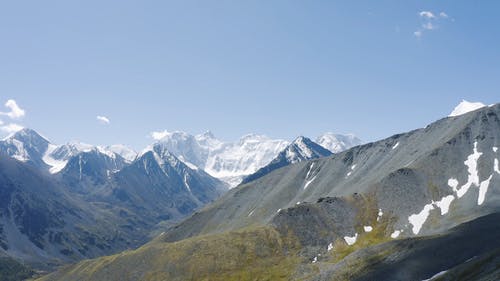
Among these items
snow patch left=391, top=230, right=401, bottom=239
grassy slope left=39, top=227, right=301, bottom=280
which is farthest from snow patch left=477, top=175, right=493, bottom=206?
grassy slope left=39, top=227, right=301, bottom=280

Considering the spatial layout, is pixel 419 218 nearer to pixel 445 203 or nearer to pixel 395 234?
pixel 395 234

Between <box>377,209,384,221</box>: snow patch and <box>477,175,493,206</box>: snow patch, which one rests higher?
<box>377,209,384,221</box>: snow patch

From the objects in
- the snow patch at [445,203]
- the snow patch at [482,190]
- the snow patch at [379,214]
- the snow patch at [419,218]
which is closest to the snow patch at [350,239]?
the snow patch at [379,214]

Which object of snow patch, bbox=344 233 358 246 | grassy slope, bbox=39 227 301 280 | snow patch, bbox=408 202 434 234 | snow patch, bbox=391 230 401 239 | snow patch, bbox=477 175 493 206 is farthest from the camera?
snow patch, bbox=477 175 493 206

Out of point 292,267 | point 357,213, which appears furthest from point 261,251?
point 357,213

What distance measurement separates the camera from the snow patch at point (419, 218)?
575 ft

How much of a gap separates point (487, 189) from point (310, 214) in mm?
69320

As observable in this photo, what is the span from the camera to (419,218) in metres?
182

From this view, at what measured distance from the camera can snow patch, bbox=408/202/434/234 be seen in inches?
6900

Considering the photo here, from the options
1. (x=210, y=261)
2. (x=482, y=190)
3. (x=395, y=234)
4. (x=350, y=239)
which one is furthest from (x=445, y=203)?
(x=210, y=261)

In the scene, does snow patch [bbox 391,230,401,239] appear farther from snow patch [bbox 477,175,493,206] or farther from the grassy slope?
the grassy slope

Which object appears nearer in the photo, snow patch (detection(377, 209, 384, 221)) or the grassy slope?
the grassy slope

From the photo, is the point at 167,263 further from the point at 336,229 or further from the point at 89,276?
the point at 336,229

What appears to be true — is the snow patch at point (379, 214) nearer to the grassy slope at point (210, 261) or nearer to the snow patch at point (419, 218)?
the snow patch at point (419, 218)
